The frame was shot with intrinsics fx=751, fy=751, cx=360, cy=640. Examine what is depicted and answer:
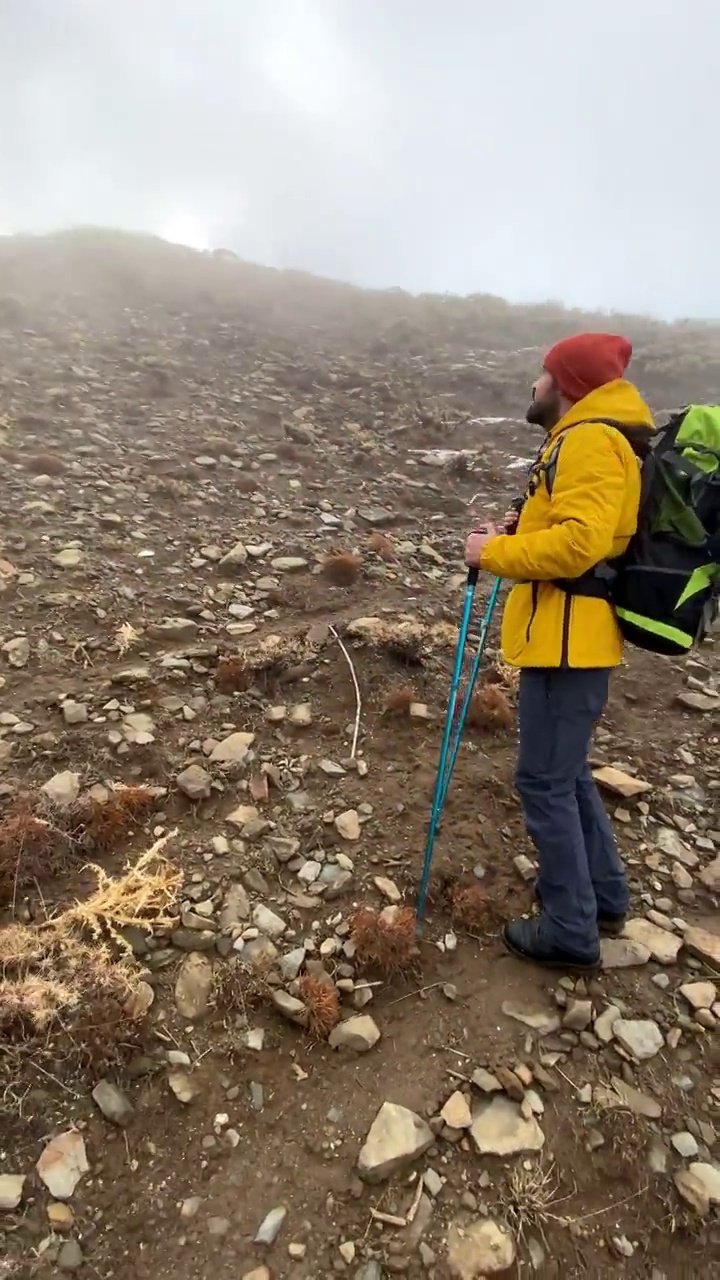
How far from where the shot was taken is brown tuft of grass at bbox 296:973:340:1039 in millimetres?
3926

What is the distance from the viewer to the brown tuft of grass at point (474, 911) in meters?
4.59

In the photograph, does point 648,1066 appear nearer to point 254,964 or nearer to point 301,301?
point 254,964

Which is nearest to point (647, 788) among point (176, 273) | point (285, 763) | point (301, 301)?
point (285, 763)

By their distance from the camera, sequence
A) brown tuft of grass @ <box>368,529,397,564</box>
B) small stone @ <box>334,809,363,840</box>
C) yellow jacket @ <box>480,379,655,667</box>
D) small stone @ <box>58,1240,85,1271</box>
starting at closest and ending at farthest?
small stone @ <box>58,1240,85,1271</box>, yellow jacket @ <box>480,379,655,667</box>, small stone @ <box>334,809,363,840</box>, brown tuft of grass @ <box>368,529,397,564</box>

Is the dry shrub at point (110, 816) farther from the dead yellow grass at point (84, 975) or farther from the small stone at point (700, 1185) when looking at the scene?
the small stone at point (700, 1185)

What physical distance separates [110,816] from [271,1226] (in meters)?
2.56

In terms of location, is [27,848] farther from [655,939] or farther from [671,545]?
[671,545]

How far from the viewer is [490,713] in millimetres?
6402

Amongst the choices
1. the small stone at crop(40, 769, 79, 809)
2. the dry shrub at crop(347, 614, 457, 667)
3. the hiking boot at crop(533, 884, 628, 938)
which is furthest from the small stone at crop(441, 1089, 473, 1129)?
the dry shrub at crop(347, 614, 457, 667)

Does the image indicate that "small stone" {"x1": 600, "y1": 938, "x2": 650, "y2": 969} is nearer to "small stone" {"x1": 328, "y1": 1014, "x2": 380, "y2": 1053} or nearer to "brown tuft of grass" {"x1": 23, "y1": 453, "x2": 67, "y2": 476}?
"small stone" {"x1": 328, "y1": 1014, "x2": 380, "y2": 1053}

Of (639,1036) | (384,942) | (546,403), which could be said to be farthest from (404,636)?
(639,1036)

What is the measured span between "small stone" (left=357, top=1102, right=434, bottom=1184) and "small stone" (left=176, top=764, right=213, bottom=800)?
242 cm

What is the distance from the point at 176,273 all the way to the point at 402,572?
24.7 meters

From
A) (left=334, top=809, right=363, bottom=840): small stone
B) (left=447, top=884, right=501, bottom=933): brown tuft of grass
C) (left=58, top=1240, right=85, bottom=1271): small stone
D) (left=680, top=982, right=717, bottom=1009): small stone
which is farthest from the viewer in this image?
(left=334, top=809, right=363, bottom=840): small stone
